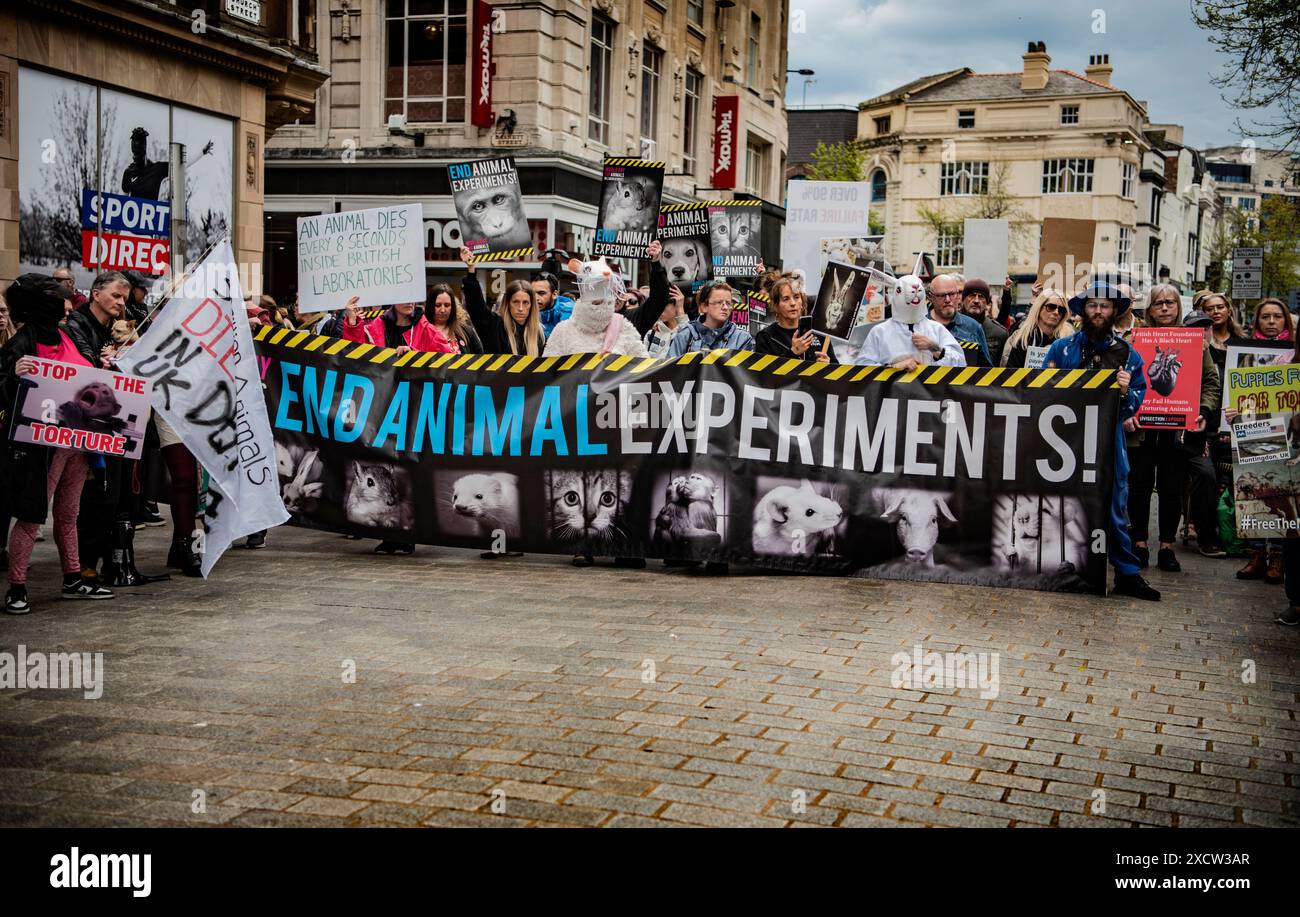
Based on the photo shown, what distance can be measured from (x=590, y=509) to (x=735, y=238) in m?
11.2

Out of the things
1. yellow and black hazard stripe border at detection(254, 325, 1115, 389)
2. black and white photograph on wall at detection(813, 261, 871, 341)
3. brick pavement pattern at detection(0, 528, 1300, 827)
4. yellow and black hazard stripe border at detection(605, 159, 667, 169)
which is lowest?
brick pavement pattern at detection(0, 528, 1300, 827)

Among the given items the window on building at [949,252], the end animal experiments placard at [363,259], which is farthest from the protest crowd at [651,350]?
the window on building at [949,252]

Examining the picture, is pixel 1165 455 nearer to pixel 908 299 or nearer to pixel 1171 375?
pixel 1171 375

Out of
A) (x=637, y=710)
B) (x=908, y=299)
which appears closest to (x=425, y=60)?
(x=908, y=299)

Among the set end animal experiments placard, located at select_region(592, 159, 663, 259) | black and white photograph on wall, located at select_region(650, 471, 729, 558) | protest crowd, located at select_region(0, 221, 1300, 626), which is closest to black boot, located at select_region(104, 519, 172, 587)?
protest crowd, located at select_region(0, 221, 1300, 626)

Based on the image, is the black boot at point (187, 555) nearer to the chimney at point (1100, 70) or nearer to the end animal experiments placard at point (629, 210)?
the end animal experiments placard at point (629, 210)

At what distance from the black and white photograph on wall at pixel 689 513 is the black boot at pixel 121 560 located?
3.51m

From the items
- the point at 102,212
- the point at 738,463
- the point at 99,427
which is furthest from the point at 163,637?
the point at 102,212

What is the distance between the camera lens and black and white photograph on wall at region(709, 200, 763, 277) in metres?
19.4

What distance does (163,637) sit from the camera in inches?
274

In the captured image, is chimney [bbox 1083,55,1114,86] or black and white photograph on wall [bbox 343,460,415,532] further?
chimney [bbox 1083,55,1114,86]

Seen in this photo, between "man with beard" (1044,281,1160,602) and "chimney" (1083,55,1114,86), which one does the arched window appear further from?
"man with beard" (1044,281,1160,602)

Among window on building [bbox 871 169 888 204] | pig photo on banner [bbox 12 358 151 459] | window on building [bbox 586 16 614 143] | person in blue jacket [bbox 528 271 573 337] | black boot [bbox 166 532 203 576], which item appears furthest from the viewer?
window on building [bbox 871 169 888 204]

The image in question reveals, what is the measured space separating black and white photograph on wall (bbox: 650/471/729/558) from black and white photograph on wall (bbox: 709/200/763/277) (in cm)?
1006
